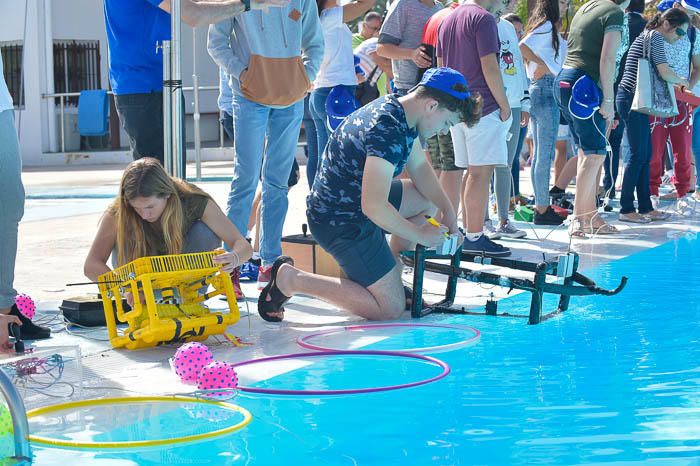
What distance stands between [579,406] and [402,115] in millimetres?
1865

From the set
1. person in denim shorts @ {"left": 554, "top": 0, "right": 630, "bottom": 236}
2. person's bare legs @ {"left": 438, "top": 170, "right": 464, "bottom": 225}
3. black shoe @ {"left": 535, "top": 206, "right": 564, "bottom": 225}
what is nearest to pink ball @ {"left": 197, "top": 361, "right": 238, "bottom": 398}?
person's bare legs @ {"left": 438, "top": 170, "right": 464, "bottom": 225}

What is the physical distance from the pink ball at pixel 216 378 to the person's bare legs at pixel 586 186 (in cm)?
474

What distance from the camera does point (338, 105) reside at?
8.04 meters

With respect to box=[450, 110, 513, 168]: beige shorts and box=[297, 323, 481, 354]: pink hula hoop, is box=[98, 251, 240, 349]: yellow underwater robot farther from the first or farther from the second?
box=[450, 110, 513, 168]: beige shorts

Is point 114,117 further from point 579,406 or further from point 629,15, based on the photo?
point 579,406

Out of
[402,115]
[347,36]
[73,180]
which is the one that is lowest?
[73,180]

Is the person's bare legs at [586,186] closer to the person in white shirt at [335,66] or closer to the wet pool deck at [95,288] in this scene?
the wet pool deck at [95,288]

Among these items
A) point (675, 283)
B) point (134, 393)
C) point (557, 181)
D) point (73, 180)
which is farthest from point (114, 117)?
point (134, 393)

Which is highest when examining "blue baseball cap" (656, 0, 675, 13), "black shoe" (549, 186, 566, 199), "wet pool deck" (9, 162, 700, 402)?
"blue baseball cap" (656, 0, 675, 13)

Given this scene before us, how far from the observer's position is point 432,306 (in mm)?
5523

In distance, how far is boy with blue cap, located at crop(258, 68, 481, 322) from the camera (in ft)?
16.5

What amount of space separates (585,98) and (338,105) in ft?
6.14

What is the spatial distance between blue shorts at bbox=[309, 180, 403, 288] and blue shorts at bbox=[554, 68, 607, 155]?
317cm

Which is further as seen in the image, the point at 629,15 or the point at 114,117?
the point at 114,117
